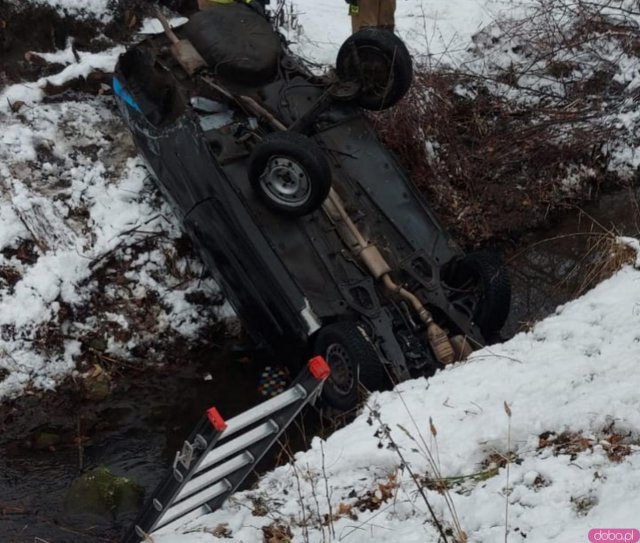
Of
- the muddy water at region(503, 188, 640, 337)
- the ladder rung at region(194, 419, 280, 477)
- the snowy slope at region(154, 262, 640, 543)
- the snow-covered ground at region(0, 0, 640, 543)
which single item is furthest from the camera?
the muddy water at region(503, 188, 640, 337)

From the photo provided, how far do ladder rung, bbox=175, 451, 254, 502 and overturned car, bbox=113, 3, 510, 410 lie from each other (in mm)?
1438

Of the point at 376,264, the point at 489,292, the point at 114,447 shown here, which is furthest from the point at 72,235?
the point at 489,292

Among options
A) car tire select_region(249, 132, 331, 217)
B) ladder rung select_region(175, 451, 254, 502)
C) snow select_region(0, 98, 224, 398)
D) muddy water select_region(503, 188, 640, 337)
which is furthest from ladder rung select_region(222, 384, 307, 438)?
muddy water select_region(503, 188, 640, 337)

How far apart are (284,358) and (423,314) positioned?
996 millimetres

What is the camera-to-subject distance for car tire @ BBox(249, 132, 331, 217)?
510cm

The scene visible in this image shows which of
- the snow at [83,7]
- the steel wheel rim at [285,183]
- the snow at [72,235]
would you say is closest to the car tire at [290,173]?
the steel wheel rim at [285,183]

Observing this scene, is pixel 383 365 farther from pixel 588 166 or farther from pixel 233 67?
pixel 588 166

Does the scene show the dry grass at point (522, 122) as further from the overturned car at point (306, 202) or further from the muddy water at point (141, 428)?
the overturned car at point (306, 202)

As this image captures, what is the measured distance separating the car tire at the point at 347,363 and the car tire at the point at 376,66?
1987mm

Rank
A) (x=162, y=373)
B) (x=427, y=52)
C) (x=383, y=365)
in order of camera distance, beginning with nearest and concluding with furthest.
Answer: (x=383, y=365), (x=162, y=373), (x=427, y=52)

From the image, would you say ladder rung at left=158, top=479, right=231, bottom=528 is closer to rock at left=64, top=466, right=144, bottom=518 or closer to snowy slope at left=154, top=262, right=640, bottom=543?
snowy slope at left=154, top=262, right=640, bottom=543

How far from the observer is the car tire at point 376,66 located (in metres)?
5.90

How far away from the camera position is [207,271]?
6.38 metres

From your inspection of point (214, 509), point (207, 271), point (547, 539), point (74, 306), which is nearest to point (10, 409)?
point (74, 306)
